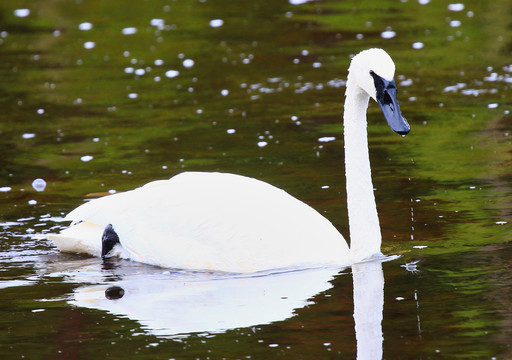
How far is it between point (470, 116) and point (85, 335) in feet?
24.4

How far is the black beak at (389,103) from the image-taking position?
7.71 m

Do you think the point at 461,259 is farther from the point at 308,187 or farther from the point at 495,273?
the point at 308,187

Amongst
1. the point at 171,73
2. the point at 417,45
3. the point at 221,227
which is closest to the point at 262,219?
the point at 221,227

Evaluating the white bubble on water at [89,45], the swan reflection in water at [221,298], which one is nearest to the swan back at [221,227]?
the swan reflection in water at [221,298]

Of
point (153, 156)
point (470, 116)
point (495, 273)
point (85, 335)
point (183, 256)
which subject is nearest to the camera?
point (85, 335)

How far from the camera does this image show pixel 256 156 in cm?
1197

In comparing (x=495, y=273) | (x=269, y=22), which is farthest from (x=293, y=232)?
(x=269, y=22)

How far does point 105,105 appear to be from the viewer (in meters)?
15.2

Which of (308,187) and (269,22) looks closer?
(308,187)

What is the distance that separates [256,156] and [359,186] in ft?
12.4

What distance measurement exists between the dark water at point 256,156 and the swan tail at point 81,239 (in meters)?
0.12

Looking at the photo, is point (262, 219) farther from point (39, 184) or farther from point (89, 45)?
point (89, 45)

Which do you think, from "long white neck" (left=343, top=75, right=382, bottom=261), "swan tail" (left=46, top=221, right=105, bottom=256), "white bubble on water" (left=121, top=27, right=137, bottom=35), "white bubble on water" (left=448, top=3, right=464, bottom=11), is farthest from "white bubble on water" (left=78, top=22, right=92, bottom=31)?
"long white neck" (left=343, top=75, right=382, bottom=261)

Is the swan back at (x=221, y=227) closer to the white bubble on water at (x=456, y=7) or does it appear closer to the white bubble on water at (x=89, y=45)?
the white bubble on water at (x=89, y=45)
